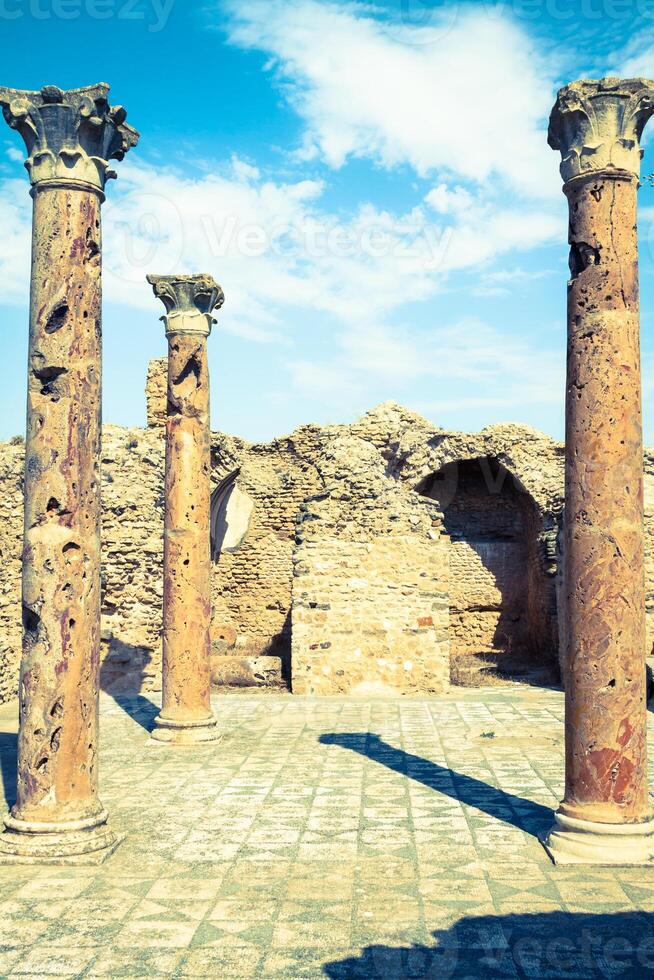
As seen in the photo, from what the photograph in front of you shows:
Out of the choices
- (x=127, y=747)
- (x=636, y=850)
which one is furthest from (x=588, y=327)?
(x=127, y=747)

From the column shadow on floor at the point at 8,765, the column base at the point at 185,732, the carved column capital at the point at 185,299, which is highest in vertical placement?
the carved column capital at the point at 185,299

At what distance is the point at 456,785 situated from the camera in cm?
735

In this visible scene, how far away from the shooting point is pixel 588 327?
579 centimetres

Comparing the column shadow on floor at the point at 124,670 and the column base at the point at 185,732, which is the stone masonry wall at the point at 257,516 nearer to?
the column shadow on floor at the point at 124,670

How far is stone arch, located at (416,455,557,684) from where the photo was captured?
63.5 ft

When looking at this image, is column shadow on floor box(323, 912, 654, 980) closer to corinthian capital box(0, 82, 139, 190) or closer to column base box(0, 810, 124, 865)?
column base box(0, 810, 124, 865)

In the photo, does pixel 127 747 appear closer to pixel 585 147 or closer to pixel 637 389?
pixel 637 389

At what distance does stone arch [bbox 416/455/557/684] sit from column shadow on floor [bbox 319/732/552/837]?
1004 cm

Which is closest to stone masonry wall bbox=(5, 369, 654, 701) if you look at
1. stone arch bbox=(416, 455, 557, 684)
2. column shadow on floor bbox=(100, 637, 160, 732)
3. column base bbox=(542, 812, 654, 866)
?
column shadow on floor bbox=(100, 637, 160, 732)

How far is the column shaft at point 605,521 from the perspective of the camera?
555 cm

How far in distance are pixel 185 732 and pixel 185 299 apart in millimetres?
4466

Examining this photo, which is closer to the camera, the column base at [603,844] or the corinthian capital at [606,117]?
the column base at [603,844]

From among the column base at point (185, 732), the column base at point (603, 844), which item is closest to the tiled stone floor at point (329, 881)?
the column base at point (603, 844)

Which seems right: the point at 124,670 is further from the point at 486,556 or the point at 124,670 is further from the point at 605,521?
the point at 486,556
